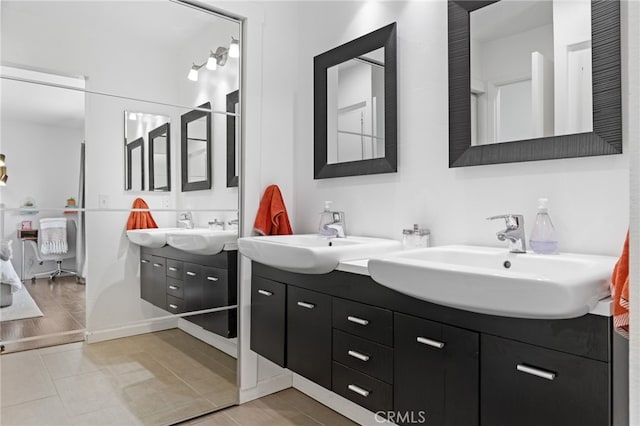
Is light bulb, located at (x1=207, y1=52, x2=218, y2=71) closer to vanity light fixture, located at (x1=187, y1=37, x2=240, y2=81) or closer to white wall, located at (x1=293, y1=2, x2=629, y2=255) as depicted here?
vanity light fixture, located at (x1=187, y1=37, x2=240, y2=81)

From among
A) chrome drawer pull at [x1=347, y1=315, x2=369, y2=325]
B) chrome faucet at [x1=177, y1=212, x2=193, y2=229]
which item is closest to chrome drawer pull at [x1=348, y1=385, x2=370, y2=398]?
chrome drawer pull at [x1=347, y1=315, x2=369, y2=325]

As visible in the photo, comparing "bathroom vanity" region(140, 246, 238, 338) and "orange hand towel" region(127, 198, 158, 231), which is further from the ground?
"orange hand towel" region(127, 198, 158, 231)

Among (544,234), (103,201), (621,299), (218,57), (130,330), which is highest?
(218,57)

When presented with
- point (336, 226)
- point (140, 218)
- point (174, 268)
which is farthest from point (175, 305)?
point (336, 226)

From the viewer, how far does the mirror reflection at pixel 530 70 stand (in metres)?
1.48

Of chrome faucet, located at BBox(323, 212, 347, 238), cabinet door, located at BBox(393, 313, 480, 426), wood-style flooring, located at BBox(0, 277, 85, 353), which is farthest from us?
chrome faucet, located at BBox(323, 212, 347, 238)

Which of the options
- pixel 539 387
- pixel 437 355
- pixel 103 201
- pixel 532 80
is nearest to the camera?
pixel 539 387

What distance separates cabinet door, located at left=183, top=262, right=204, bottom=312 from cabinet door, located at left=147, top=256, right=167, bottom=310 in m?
0.11

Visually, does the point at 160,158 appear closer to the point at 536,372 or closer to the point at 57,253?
the point at 57,253

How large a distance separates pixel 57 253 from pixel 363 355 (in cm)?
145

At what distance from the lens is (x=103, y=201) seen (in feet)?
6.75

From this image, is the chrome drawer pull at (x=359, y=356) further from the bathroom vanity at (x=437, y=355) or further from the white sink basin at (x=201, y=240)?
the white sink basin at (x=201, y=240)

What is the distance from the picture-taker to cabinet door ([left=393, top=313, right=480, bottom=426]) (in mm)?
1301

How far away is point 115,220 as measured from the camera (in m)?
2.10
